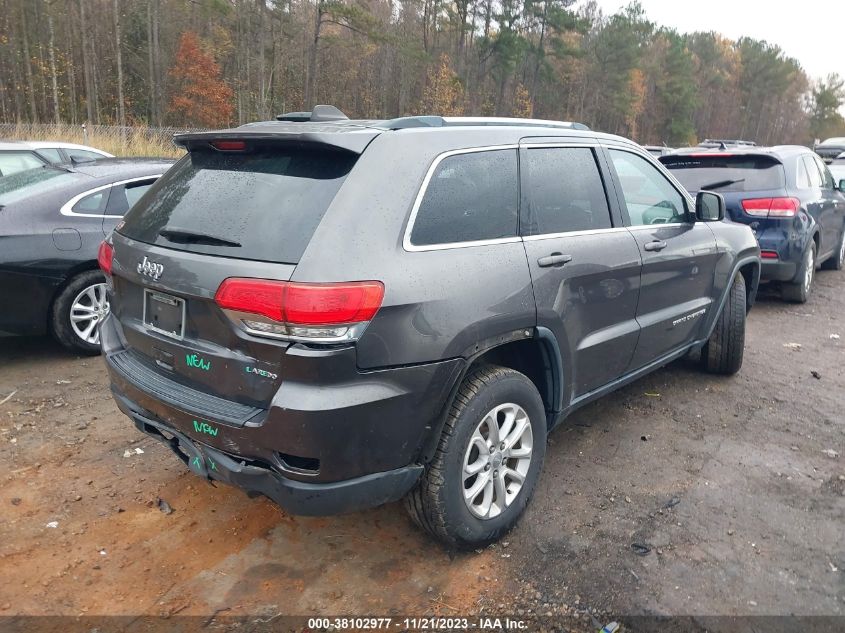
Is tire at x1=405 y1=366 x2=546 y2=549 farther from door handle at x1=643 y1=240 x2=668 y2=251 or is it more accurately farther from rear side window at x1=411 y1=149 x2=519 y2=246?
door handle at x1=643 y1=240 x2=668 y2=251

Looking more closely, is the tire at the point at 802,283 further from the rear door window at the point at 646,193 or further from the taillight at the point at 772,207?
the rear door window at the point at 646,193

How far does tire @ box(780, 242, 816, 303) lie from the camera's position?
24.2 ft

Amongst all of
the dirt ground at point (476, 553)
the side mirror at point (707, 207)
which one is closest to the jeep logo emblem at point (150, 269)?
the dirt ground at point (476, 553)

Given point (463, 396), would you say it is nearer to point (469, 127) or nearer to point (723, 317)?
point (469, 127)

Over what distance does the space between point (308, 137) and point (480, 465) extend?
1537 millimetres

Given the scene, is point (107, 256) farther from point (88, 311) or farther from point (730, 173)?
point (730, 173)

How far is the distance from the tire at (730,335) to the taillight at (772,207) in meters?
2.39

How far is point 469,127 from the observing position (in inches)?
115

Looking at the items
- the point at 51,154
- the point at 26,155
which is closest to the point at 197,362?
the point at 26,155

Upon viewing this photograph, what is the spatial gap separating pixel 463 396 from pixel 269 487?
2.77ft

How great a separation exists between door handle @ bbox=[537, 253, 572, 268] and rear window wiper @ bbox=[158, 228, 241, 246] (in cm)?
134

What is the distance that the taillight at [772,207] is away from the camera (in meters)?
6.89

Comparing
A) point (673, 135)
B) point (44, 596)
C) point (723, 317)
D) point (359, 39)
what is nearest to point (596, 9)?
point (673, 135)

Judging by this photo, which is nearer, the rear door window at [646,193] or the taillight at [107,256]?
the taillight at [107,256]
